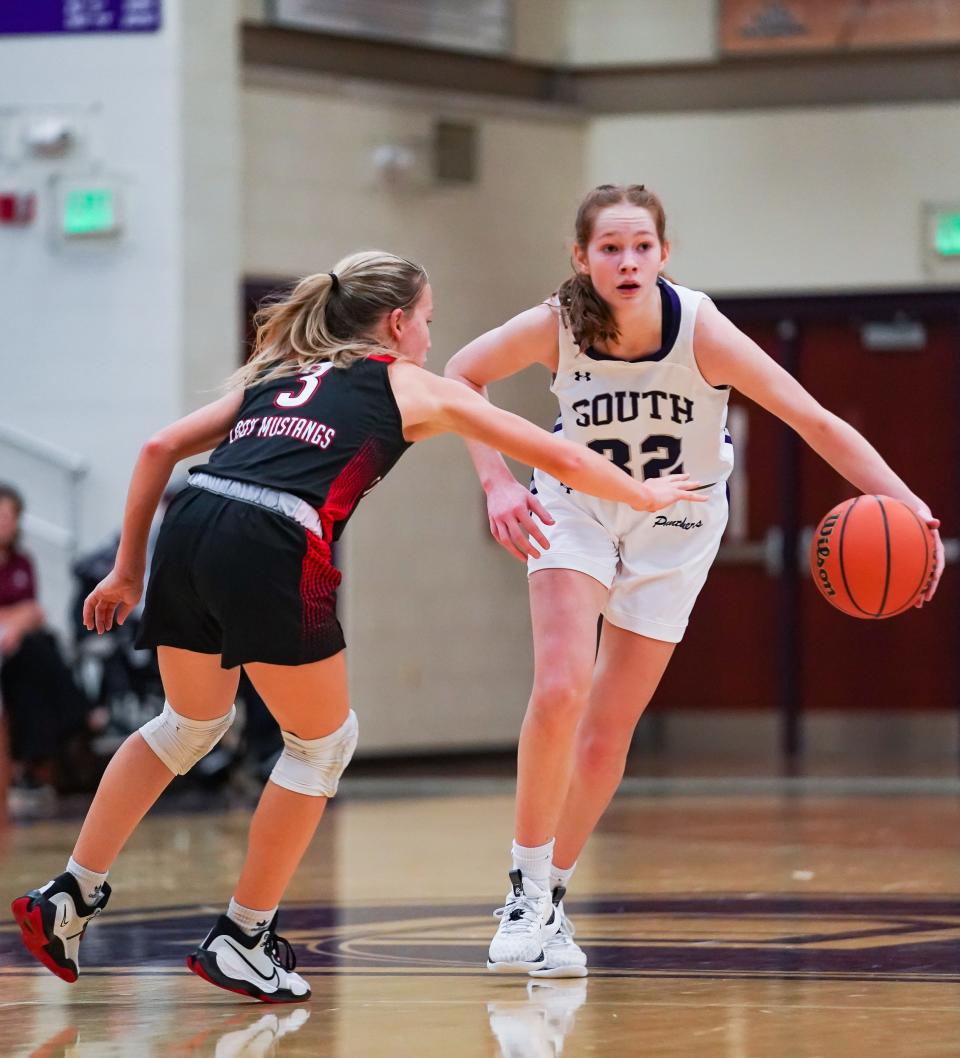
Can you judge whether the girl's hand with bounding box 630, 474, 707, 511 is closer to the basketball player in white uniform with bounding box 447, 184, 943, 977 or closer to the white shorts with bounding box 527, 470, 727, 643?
the basketball player in white uniform with bounding box 447, 184, 943, 977

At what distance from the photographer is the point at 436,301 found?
10.3 m

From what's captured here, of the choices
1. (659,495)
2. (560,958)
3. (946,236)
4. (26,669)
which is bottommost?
(26,669)

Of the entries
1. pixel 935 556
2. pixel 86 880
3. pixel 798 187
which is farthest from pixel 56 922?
pixel 798 187

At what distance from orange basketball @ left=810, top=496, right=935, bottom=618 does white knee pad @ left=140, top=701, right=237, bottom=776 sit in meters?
1.25

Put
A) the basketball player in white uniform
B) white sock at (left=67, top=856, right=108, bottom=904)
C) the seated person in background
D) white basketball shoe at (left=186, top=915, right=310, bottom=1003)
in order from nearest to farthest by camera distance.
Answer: white basketball shoe at (left=186, top=915, right=310, bottom=1003)
white sock at (left=67, top=856, right=108, bottom=904)
the basketball player in white uniform
the seated person in background

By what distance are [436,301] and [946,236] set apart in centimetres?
273

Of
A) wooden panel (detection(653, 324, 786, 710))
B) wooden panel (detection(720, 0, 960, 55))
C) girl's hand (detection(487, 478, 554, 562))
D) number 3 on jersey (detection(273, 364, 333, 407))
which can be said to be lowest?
wooden panel (detection(653, 324, 786, 710))

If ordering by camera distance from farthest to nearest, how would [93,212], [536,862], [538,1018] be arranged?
[93,212], [536,862], [538,1018]

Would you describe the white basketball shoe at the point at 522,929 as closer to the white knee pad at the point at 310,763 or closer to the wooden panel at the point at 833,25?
the white knee pad at the point at 310,763

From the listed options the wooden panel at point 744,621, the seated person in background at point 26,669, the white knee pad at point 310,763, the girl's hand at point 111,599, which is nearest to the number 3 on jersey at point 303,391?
the girl's hand at point 111,599

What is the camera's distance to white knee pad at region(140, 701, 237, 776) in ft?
11.8

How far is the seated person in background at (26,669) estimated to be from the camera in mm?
8250

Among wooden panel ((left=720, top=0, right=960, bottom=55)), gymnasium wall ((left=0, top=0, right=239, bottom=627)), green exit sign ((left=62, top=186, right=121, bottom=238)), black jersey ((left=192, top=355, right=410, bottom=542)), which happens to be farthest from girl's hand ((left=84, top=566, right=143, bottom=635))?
wooden panel ((left=720, top=0, right=960, bottom=55))

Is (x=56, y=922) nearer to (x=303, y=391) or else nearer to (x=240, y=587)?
(x=240, y=587)
